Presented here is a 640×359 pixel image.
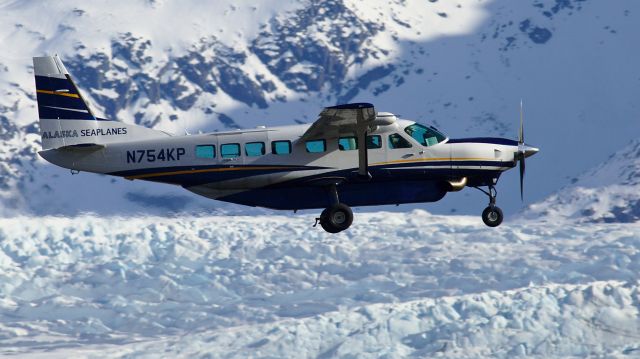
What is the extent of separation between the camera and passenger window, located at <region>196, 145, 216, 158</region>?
221 ft

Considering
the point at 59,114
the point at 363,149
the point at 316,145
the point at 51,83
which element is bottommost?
the point at 363,149

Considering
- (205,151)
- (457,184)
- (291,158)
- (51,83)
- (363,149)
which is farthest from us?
(51,83)

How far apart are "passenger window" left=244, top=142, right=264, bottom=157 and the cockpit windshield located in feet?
22.0

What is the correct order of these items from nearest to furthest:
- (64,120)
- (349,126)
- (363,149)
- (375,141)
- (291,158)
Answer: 1. (349,126)
2. (363,149)
3. (291,158)
4. (375,141)
5. (64,120)

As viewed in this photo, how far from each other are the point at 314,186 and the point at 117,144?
941 centimetres

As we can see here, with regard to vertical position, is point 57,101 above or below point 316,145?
above

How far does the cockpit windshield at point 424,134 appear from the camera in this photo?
68000mm

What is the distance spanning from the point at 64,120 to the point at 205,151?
7.04 m

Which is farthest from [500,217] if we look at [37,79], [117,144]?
[37,79]

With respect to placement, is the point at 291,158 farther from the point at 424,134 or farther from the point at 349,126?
the point at 424,134

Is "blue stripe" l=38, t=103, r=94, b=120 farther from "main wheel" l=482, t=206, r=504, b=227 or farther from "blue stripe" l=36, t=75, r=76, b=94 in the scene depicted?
"main wheel" l=482, t=206, r=504, b=227

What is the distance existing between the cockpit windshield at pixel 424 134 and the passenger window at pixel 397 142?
471 millimetres

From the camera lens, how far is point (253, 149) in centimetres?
6725

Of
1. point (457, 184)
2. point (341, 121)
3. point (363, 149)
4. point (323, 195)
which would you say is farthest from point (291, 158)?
point (457, 184)
